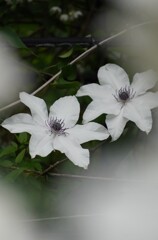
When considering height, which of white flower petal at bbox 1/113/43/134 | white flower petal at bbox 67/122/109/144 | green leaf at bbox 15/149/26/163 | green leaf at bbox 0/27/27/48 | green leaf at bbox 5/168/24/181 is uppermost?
green leaf at bbox 0/27/27/48

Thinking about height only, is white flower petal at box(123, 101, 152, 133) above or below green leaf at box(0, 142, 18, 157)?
below

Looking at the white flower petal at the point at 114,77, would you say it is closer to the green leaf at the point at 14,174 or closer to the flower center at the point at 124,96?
the flower center at the point at 124,96

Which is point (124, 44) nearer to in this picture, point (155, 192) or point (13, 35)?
point (13, 35)

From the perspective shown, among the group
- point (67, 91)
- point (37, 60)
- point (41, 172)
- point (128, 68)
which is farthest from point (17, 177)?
point (37, 60)

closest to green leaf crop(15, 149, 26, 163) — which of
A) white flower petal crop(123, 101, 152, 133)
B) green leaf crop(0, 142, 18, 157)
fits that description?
green leaf crop(0, 142, 18, 157)

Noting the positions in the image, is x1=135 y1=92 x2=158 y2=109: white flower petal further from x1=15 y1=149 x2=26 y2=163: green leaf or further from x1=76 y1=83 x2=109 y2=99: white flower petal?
x1=15 y1=149 x2=26 y2=163: green leaf

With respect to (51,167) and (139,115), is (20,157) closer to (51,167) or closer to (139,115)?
(51,167)

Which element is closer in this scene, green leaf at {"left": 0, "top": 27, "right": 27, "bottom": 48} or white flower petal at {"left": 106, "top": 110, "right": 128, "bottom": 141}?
white flower petal at {"left": 106, "top": 110, "right": 128, "bottom": 141}
